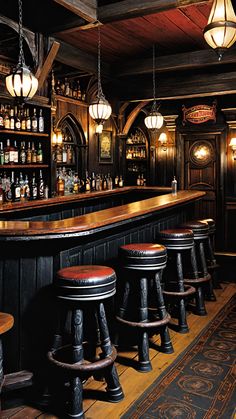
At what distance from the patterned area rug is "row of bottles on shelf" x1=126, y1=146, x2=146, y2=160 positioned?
20.3 ft

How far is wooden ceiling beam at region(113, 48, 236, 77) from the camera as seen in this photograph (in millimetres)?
6148

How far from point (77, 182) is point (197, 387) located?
4451 millimetres

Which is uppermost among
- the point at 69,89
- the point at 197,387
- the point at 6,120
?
the point at 69,89

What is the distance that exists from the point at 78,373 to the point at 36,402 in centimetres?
41

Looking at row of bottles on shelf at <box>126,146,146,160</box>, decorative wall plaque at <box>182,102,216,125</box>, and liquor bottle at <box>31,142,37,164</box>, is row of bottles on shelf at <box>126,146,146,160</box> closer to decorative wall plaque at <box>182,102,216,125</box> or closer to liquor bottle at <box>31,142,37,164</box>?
decorative wall plaque at <box>182,102,216,125</box>

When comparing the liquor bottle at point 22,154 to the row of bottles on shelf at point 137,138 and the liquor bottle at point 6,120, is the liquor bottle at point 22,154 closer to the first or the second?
the liquor bottle at point 6,120

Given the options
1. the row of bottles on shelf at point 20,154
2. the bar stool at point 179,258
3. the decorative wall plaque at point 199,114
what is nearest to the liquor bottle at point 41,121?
the row of bottles on shelf at point 20,154

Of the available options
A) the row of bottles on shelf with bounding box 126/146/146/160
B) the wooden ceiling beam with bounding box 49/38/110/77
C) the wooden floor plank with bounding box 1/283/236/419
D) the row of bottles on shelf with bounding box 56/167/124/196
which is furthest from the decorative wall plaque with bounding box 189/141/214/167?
the wooden floor plank with bounding box 1/283/236/419

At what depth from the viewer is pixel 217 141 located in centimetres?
866

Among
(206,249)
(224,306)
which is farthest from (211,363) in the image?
(206,249)

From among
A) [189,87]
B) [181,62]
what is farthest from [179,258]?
[189,87]

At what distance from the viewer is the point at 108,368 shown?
2.79m

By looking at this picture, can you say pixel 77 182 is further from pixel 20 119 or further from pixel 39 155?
pixel 20 119

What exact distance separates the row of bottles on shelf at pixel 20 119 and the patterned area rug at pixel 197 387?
3254mm
